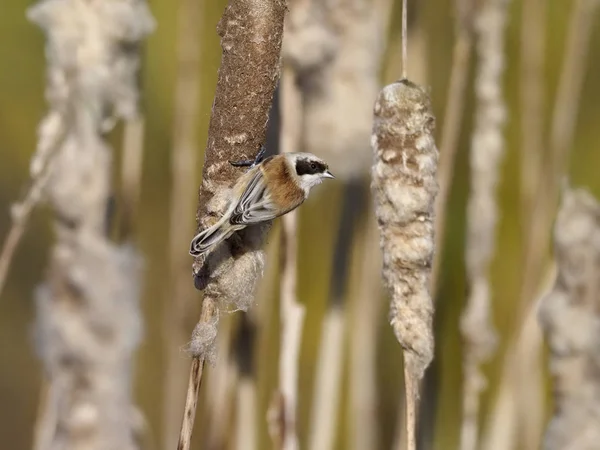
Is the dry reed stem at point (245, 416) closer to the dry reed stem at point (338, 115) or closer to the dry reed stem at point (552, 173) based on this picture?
the dry reed stem at point (338, 115)

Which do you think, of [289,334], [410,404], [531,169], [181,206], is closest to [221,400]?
[289,334]

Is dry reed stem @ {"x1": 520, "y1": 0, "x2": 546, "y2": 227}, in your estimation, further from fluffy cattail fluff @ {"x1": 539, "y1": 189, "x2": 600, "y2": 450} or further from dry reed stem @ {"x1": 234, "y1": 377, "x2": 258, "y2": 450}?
dry reed stem @ {"x1": 234, "y1": 377, "x2": 258, "y2": 450}

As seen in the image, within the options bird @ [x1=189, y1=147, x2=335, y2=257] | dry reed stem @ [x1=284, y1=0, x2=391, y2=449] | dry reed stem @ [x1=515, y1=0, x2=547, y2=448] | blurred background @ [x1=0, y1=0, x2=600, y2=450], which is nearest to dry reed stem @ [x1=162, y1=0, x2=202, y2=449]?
blurred background @ [x1=0, y1=0, x2=600, y2=450]

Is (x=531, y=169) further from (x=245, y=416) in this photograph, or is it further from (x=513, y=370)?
(x=245, y=416)

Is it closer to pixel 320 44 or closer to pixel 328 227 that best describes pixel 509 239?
pixel 328 227

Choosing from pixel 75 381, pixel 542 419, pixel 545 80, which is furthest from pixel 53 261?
pixel 545 80
